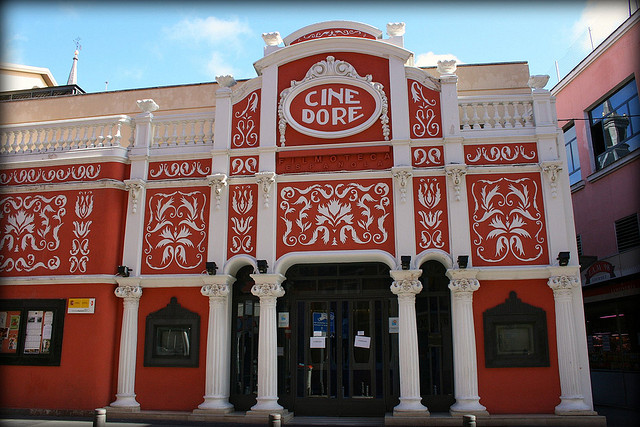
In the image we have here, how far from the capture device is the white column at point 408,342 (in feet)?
36.1

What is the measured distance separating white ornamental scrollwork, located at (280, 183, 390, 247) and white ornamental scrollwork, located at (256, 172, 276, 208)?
368mm

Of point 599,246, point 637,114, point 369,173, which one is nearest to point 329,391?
point 369,173

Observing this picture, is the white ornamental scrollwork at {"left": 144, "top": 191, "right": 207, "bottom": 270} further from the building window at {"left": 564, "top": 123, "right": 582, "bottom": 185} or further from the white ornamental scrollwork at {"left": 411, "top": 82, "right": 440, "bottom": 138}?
the building window at {"left": 564, "top": 123, "right": 582, "bottom": 185}

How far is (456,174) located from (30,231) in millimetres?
10141

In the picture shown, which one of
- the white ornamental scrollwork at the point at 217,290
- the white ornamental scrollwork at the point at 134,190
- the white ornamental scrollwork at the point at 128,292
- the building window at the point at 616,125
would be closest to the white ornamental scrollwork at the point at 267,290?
the white ornamental scrollwork at the point at 217,290

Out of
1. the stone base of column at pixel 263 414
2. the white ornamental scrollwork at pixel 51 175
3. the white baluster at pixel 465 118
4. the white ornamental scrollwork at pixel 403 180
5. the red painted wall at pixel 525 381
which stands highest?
the white baluster at pixel 465 118

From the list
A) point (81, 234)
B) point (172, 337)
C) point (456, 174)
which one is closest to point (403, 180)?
point (456, 174)

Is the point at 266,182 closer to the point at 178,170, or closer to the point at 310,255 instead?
the point at 310,255

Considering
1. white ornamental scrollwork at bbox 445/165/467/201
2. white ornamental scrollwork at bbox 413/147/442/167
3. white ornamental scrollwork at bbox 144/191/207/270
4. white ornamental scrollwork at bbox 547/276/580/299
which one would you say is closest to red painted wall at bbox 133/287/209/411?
white ornamental scrollwork at bbox 144/191/207/270

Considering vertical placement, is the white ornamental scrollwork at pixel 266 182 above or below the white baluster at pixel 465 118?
below

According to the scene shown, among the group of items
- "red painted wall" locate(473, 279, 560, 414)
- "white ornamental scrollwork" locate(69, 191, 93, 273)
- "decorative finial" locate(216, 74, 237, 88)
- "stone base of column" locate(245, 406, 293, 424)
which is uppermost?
"decorative finial" locate(216, 74, 237, 88)

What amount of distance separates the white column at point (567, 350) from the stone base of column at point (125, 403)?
8.76 metres

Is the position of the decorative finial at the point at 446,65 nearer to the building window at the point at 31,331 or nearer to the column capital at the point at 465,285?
the column capital at the point at 465,285

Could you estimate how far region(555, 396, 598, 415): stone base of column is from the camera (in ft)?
34.5
